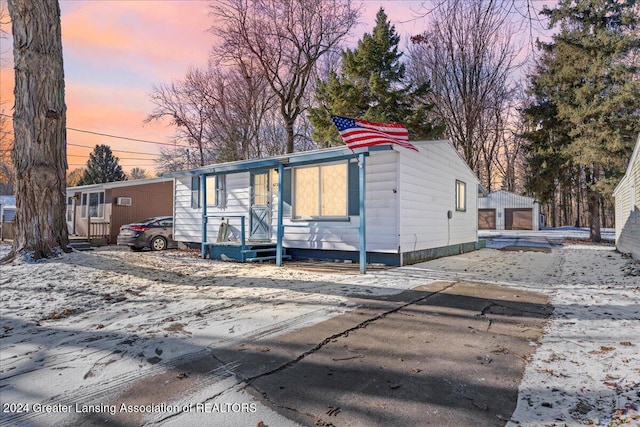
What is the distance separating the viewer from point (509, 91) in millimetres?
22656

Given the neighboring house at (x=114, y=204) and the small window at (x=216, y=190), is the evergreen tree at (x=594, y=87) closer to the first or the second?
the small window at (x=216, y=190)

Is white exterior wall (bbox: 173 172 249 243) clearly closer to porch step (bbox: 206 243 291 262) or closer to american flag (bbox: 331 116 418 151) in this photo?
porch step (bbox: 206 243 291 262)

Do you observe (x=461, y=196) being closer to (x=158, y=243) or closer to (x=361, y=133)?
(x=361, y=133)

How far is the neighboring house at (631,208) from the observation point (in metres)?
9.63

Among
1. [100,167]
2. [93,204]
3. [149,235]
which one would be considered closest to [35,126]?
[149,235]

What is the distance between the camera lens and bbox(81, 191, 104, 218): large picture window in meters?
18.8

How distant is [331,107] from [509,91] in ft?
37.8

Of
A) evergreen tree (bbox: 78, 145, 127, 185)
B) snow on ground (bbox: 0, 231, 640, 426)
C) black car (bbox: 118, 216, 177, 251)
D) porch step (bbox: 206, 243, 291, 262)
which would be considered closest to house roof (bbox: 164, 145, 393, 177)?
porch step (bbox: 206, 243, 291, 262)

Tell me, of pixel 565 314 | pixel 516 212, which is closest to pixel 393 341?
pixel 565 314

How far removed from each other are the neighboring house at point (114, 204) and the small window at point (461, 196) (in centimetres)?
1331

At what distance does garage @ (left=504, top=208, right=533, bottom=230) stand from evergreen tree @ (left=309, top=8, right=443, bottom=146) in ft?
60.4

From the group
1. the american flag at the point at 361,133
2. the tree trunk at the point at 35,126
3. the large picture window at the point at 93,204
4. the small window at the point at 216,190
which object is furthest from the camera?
the large picture window at the point at 93,204

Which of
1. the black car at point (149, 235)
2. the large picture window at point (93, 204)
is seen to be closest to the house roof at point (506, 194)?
the black car at point (149, 235)

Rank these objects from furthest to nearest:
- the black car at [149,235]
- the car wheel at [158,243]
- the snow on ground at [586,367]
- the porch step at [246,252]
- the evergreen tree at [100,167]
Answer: the evergreen tree at [100,167], the car wheel at [158,243], the black car at [149,235], the porch step at [246,252], the snow on ground at [586,367]
